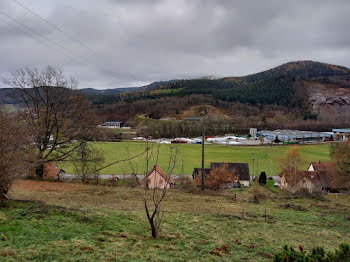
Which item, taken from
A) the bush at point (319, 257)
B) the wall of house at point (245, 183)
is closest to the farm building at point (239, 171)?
the wall of house at point (245, 183)

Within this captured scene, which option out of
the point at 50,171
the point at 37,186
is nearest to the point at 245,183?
the point at 50,171

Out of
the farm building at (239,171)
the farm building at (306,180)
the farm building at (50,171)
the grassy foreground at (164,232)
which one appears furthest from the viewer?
the farm building at (239,171)

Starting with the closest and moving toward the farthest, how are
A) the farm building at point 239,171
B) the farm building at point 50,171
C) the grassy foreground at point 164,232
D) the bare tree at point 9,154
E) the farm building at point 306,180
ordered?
the grassy foreground at point 164,232
the bare tree at point 9,154
the farm building at point 50,171
the farm building at point 306,180
the farm building at point 239,171

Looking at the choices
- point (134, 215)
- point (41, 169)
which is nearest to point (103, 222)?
point (134, 215)

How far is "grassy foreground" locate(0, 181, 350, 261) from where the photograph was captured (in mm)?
5961

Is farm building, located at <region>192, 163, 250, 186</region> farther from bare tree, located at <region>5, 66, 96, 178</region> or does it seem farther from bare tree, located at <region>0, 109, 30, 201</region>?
bare tree, located at <region>0, 109, 30, 201</region>

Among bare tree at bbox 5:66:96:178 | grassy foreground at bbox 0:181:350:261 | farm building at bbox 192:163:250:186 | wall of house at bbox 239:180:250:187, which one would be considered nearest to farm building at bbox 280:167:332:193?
wall of house at bbox 239:180:250:187

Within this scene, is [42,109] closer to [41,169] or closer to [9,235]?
[41,169]

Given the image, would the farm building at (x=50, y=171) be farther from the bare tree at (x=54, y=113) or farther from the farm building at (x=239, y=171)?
the farm building at (x=239, y=171)

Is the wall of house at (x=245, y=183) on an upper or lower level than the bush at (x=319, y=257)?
lower

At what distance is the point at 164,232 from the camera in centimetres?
827

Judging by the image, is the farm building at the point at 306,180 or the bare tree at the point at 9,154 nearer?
the bare tree at the point at 9,154

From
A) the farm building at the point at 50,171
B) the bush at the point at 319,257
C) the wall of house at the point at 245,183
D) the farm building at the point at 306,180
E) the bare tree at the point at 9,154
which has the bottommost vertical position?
the wall of house at the point at 245,183

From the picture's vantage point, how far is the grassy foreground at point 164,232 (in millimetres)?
5961
